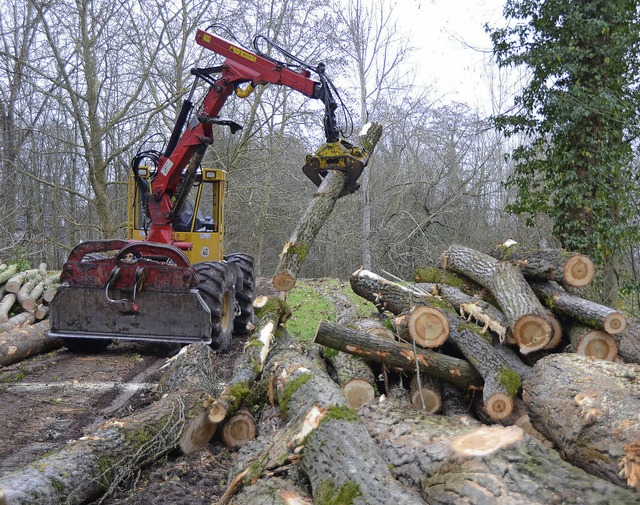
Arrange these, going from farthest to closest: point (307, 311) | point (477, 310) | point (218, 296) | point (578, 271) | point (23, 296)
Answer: point (307, 311)
point (23, 296)
point (218, 296)
point (578, 271)
point (477, 310)

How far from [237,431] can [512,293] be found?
308cm

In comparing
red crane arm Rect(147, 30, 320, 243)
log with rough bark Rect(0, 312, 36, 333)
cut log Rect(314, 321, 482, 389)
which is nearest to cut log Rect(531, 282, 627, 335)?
cut log Rect(314, 321, 482, 389)

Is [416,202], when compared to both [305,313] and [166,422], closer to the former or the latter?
[305,313]

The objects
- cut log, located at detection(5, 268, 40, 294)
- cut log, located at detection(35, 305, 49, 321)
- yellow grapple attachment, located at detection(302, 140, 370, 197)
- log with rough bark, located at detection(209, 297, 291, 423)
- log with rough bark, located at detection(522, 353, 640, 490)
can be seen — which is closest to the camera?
log with rough bark, located at detection(522, 353, 640, 490)

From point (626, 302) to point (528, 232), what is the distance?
217 inches

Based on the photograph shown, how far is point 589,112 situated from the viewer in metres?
13.4

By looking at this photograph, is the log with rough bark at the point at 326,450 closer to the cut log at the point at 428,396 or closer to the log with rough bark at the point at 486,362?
the cut log at the point at 428,396

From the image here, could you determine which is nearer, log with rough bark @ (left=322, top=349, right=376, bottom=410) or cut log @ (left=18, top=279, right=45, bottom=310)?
log with rough bark @ (left=322, top=349, right=376, bottom=410)

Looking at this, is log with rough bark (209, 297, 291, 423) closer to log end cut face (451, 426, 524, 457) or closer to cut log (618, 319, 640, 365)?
log end cut face (451, 426, 524, 457)

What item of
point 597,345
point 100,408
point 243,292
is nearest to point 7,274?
point 243,292

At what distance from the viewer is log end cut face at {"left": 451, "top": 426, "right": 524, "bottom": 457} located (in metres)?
2.87

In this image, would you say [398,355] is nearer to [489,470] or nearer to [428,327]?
[428,327]

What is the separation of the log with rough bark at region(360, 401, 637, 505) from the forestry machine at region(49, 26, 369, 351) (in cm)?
450

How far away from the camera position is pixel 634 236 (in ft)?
44.2
